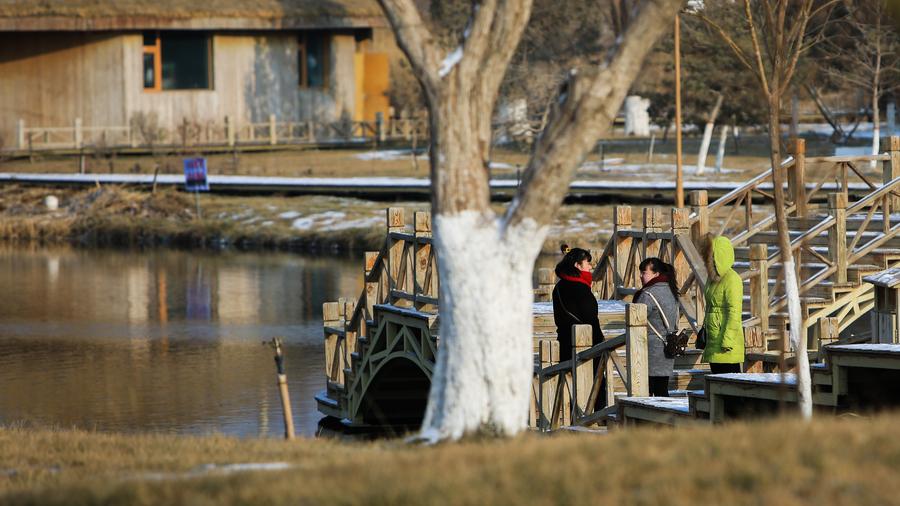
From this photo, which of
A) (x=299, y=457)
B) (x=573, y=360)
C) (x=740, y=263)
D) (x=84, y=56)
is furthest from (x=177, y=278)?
(x=299, y=457)

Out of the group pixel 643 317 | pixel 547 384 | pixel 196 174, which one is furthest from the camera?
pixel 196 174

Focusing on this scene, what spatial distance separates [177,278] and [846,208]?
24.7m

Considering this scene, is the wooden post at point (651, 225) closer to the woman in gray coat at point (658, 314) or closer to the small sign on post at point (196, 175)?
the woman in gray coat at point (658, 314)

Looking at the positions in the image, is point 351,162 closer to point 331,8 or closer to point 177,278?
point 331,8

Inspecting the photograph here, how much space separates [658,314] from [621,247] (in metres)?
4.22

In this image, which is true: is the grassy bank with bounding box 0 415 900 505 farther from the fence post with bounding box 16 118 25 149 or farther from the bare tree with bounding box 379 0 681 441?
the fence post with bounding box 16 118 25 149

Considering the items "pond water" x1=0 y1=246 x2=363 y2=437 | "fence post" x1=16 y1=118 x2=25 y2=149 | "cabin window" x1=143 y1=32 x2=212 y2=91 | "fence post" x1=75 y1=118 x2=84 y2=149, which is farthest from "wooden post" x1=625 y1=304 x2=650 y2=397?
"cabin window" x1=143 y1=32 x2=212 y2=91

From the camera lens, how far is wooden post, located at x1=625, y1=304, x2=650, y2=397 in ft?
45.4

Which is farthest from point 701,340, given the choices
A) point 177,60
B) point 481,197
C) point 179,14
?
point 177,60

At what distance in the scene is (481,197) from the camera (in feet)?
31.5

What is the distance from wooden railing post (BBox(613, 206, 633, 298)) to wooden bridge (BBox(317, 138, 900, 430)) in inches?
0.7

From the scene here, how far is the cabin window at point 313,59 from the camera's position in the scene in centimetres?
6134

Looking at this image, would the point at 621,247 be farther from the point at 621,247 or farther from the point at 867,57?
the point at 867,57

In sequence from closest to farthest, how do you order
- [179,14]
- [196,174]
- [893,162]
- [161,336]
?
[893,162], [161,336], [196,174], [179,14]
